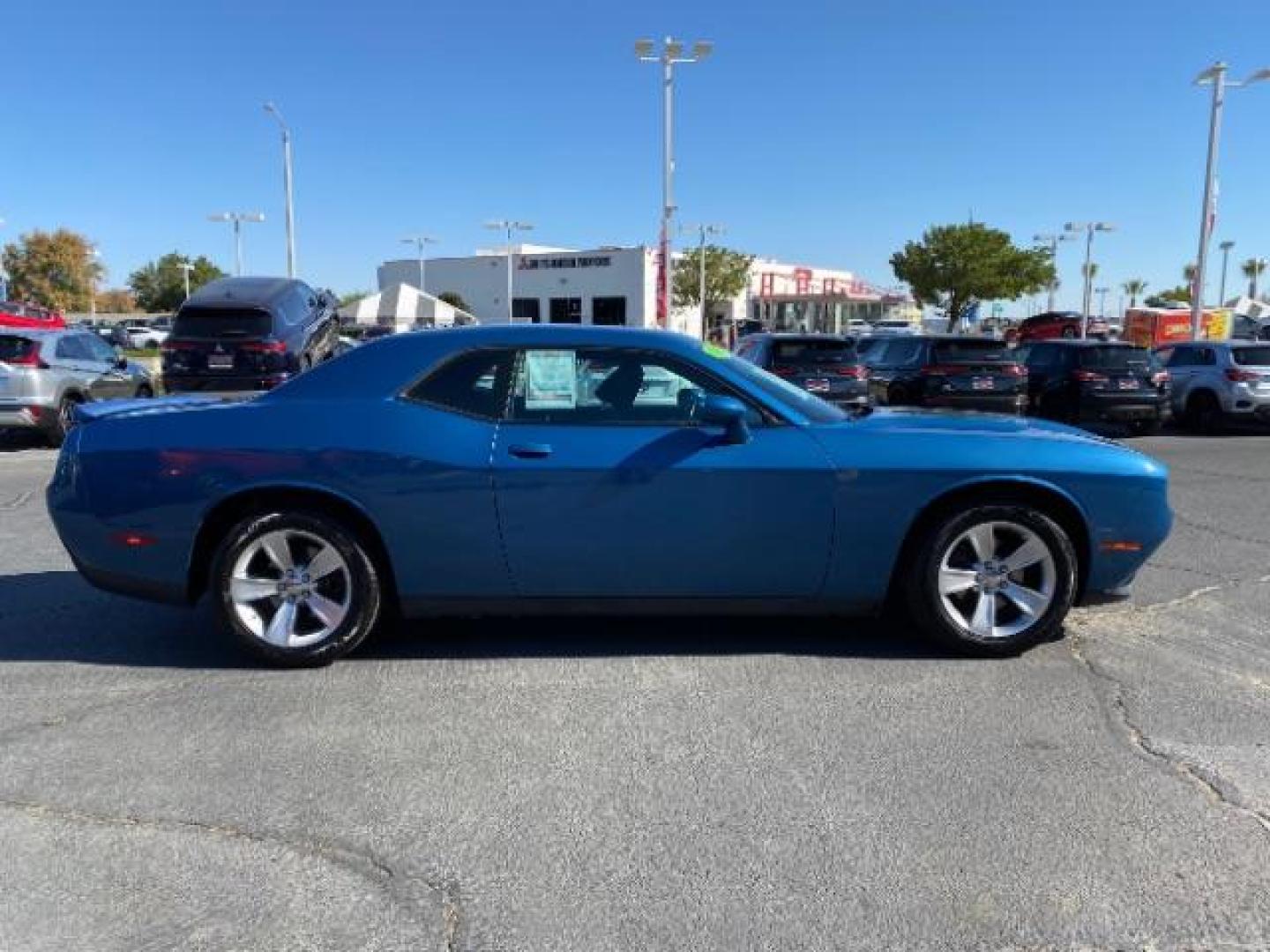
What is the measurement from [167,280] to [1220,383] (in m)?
113

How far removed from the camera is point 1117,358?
1467cm

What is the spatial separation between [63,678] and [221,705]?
87 cm

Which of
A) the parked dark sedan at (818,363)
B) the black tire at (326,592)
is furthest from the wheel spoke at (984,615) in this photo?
the parked dark sedan at (818,363)

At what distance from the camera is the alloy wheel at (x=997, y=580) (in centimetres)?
449

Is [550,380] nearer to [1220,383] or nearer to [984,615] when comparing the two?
[984,615]

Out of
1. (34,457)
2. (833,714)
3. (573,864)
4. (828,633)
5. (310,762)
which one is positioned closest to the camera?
(573,864)

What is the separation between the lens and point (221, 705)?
412 centimetres

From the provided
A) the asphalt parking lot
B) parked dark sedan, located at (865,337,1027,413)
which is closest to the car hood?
the asphalt parking lot

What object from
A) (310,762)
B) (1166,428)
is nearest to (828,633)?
(310,762)

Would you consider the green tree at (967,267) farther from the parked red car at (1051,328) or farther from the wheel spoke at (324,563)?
the wheel spoke at (324,563)

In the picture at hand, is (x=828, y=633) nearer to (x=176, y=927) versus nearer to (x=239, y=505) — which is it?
(x=239, y=505)

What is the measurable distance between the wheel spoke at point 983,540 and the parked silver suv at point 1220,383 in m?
12.8

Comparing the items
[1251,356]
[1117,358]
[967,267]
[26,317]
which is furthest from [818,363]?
[967,267]

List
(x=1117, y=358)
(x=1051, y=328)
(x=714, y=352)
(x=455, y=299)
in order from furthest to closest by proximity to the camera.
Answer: (x=455, y=299)
(x=1051, y=328)
(x=1117, y=358)
(x=714, y=352)
